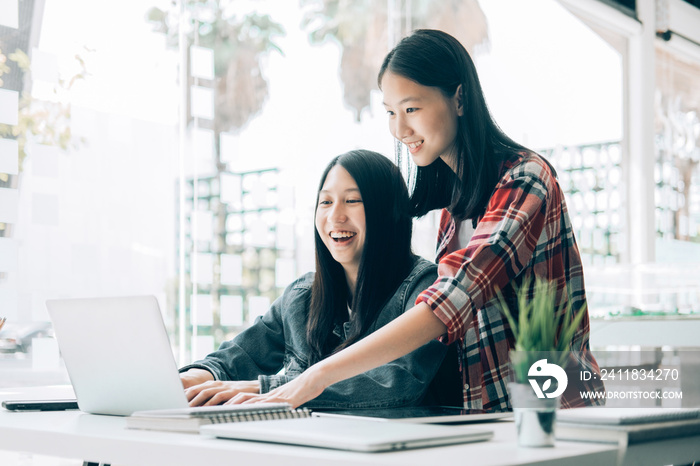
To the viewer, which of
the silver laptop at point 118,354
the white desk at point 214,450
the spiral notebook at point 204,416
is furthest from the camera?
the silver laptop at point 118,354

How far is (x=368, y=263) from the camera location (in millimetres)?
1711

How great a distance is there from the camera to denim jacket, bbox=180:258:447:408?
1.35m

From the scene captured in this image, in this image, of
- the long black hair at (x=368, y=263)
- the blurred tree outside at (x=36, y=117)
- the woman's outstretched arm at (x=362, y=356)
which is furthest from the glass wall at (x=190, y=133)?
the woman's outstretched arm at (x=362, y=356)

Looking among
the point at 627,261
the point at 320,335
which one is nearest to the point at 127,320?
the point at 320,335

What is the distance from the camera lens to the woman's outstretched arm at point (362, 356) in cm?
120

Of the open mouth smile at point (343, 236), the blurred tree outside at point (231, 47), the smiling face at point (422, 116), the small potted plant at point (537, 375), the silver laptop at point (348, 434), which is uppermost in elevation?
the blurred tree outside at point (231, 47)

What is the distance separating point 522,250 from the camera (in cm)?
137

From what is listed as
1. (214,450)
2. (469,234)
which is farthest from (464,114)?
(214,450)

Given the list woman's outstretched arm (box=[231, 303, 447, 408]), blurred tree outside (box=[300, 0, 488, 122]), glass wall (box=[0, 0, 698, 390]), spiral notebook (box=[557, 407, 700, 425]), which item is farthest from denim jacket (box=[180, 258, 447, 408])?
blurred tree outside (box=[300, 0, 488, 122])

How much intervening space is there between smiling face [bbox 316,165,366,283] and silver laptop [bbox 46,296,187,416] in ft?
2.07

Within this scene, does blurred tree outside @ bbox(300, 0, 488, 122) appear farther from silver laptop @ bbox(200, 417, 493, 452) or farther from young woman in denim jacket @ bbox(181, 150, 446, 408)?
silver laptop @ bbox(200, 417, 493, 452)

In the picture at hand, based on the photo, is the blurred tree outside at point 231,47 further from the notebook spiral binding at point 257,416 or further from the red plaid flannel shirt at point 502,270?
the notebook spiral binding at point 257,416

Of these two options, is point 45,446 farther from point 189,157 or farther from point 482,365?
point 189,157

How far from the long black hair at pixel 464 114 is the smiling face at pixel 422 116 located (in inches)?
0.5
